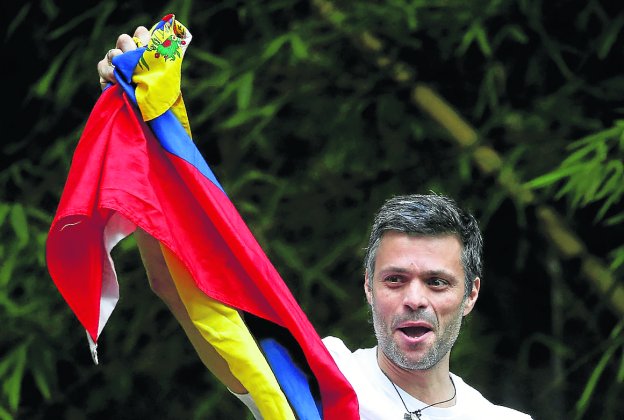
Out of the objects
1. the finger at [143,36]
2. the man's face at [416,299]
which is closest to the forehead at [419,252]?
the man's face at [416,299]

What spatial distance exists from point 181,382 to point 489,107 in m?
1.00

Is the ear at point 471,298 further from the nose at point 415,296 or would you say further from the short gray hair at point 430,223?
the nose at point 415,296

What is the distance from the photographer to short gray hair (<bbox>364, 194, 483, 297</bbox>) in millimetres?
1979

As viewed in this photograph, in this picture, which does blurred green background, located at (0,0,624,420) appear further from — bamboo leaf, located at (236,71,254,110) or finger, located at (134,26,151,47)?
finger, located at (134,26,151,47)

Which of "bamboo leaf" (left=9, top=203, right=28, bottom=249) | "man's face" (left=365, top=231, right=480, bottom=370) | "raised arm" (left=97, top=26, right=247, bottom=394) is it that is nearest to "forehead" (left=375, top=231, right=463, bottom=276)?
"man's face" (left=365, top=231, right=480, bottom=370)

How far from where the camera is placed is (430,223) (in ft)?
6.50

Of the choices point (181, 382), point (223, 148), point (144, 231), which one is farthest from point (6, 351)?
point (144, 231)

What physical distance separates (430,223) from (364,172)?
33.8 inches

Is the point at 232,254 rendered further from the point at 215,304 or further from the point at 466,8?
the point at 466,8

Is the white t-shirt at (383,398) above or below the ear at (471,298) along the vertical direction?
below

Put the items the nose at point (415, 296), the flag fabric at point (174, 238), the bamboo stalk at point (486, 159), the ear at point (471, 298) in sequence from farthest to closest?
the bamboo stalk at point (486, 159), the ear at point (471, 298), the nose at point (415, 296), the flag fabric at point (174, 238)

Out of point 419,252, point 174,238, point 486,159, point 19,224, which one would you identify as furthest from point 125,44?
point 486,159

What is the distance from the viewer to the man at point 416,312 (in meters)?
1.92

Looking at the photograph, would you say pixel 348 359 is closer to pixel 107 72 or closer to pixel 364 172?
pixel 107 72
